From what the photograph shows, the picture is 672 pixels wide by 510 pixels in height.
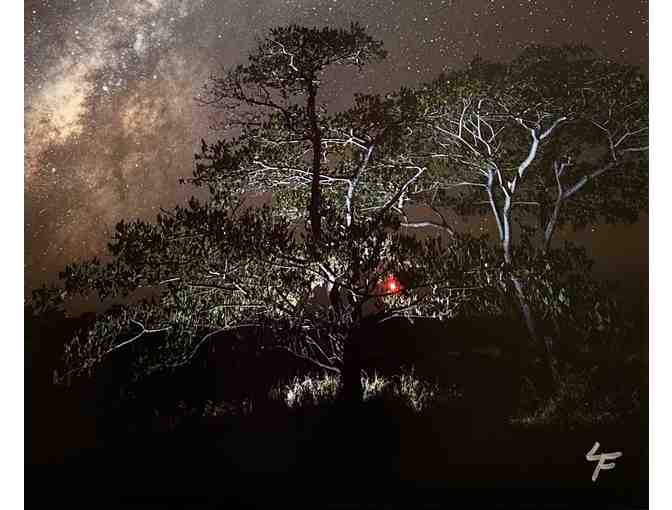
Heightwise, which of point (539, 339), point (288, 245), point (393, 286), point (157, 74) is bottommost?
point (539, 339)

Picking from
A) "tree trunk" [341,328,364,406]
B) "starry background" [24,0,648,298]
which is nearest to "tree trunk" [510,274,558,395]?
"starry background" [24,0,648,298]

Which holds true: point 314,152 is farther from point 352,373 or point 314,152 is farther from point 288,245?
point 352,373

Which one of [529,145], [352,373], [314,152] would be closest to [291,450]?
[352,373]

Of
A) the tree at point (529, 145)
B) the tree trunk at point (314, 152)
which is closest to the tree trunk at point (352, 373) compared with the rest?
the tree trunk at point (314, 152)

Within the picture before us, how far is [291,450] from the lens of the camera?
3.59m

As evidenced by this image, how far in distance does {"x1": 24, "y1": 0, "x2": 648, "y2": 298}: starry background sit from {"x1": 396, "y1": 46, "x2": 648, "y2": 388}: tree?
10cm

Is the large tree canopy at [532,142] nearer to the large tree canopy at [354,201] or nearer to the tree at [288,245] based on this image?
the large tree canopy at [354,201]

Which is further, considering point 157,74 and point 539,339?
point 157,74

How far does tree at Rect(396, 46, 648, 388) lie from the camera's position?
3.61m

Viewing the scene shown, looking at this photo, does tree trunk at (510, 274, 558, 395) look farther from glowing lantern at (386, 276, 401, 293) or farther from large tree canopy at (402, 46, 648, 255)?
glowing lantern at (386, 276, 401, 293)

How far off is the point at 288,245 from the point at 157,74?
1.17m

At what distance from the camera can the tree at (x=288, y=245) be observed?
3545 millimetres
